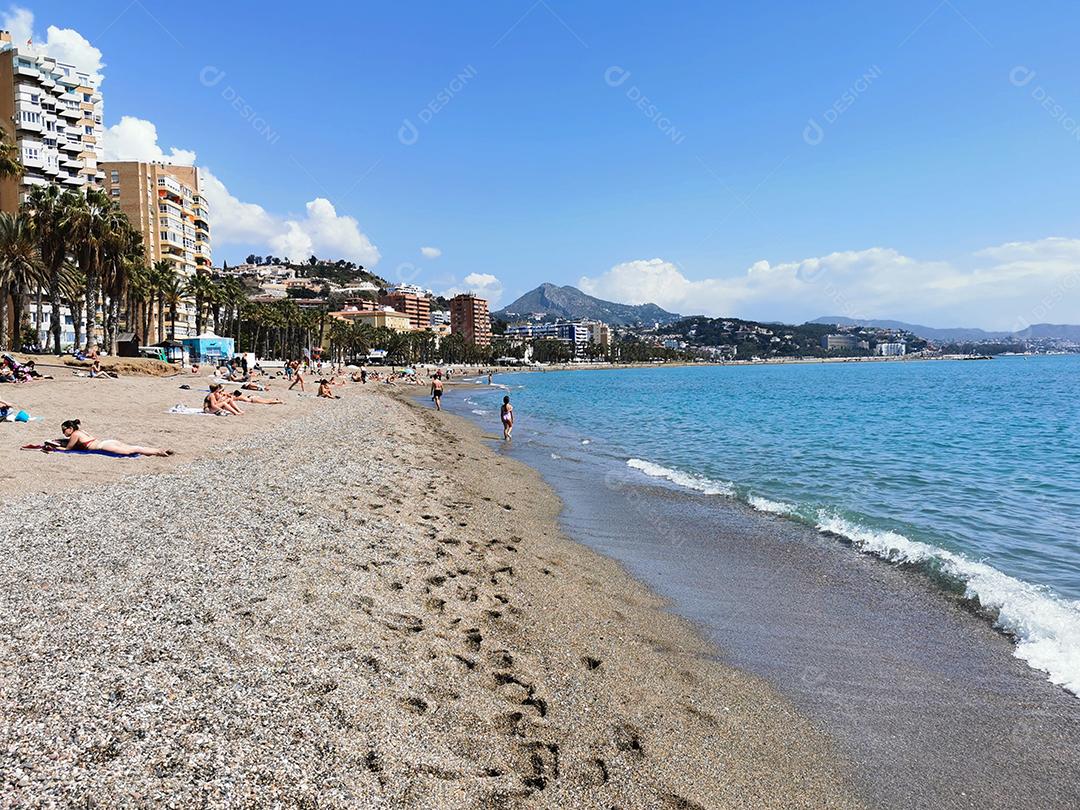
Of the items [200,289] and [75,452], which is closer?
[75,452]

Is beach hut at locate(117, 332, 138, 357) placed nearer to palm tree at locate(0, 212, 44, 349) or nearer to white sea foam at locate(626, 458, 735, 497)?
palm tree at locate(0, 212, 44, 349)

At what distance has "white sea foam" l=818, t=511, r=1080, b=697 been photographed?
619 centimetres

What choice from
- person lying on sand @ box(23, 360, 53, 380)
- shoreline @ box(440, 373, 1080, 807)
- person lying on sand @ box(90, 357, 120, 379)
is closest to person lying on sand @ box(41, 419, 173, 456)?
shoreline @ box(440, 373, 1080, 807)

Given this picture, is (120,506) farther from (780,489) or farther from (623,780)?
(780,489)

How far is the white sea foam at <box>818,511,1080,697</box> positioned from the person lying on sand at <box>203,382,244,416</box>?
2029 centimetres

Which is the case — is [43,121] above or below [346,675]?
above

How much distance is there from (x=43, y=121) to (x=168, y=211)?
19.9 metres

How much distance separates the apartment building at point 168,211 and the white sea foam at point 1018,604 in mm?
85926

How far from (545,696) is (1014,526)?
10.8 m

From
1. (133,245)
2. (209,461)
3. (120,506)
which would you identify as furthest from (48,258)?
(120,506)

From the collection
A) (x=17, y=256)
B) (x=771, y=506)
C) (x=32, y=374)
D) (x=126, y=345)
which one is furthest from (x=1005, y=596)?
(x=126, y=345)

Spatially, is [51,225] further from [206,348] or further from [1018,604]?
[1018,604]

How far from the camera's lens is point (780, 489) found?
49.4 ft

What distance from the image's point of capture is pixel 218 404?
74.8 ft
